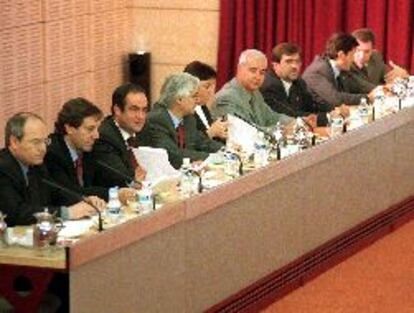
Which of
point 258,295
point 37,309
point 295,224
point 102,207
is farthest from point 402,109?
point 37,309

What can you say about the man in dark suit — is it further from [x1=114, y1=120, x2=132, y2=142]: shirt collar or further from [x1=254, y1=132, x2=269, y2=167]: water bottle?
[x1=114, y1=120, x2=132, y2=142]: shirt collar

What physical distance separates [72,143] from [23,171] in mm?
604

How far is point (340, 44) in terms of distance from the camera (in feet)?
33.1

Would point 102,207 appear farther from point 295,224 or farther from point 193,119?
point 193,119

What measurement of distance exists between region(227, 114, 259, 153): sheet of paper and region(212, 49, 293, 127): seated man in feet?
1.21

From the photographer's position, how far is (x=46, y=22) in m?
11.4

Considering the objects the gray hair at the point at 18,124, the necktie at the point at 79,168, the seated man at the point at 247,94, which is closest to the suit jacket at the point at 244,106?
the seated man at the point at 247,94

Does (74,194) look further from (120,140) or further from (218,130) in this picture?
(218,130)

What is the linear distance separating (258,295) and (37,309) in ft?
5.78

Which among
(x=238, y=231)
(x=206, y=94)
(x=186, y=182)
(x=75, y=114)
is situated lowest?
(x=238, y=231)

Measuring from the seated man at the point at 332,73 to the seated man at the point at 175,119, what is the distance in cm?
195

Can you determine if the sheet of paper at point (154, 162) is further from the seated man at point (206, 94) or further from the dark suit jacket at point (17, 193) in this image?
the seated man at point (206, 94)

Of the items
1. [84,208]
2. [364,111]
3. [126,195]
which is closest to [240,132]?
[364,111]

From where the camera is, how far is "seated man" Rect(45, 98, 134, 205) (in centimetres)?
691
